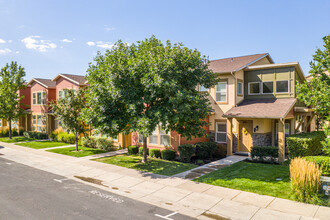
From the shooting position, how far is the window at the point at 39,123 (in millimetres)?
31219

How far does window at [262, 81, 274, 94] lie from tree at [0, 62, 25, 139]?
87.3 ft

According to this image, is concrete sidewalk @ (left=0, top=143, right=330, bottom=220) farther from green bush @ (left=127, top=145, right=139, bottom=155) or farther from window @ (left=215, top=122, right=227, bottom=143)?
window @ (left=215, top=122, right=227, bottom=143)

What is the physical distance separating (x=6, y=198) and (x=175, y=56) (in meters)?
10.5

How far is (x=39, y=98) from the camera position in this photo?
106 feet

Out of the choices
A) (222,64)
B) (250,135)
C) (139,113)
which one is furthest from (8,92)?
(250,135)

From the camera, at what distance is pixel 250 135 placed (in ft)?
62.9

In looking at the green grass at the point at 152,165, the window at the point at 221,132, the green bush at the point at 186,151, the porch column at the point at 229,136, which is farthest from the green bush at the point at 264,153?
the green grass at the point at 152,165

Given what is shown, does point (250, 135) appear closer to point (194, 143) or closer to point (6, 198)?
point (194, 143)

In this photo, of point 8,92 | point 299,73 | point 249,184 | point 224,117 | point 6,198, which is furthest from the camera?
point 8,92

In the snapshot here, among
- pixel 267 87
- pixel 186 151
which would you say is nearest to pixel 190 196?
pixel 186 151

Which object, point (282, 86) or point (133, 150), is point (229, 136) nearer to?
point (282, 86)

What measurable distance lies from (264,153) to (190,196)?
26.0 feet

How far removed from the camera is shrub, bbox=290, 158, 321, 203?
9438 mm

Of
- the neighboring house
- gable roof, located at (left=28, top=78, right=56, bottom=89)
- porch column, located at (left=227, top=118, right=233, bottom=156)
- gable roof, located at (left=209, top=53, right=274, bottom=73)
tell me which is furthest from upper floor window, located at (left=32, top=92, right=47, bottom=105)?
porch column, located at (left=227, top=118, right=233, bottom=156)
